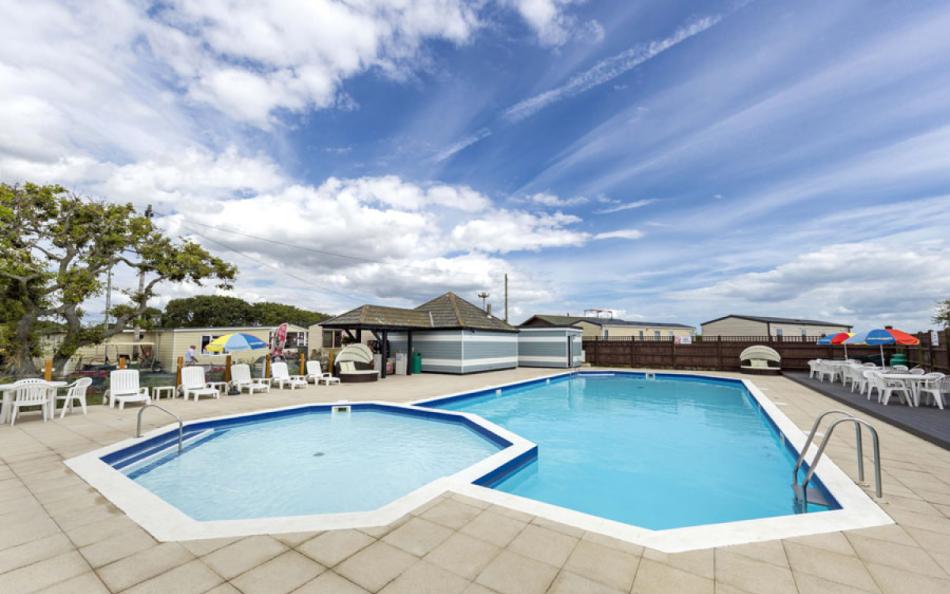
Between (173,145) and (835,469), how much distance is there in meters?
15.4

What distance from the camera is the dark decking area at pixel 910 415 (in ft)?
19.8

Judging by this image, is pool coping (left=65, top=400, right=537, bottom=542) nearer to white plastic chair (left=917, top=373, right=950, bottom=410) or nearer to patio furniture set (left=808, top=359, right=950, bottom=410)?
patio furniture set (left=808, top=359, right=950, bottom=410)

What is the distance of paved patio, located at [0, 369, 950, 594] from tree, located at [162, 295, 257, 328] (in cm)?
4994

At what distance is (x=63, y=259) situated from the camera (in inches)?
471

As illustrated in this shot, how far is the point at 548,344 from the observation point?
71.6 feet

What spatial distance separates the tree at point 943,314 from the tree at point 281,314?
5106 centimetres

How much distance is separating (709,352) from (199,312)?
172ft

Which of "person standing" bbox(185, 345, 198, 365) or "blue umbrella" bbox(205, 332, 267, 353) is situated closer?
"blue umbrella" bbox(205, 332, 267, 353)

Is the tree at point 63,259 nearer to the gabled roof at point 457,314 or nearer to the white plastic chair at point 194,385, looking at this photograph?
the white plastic chair at point 194,385

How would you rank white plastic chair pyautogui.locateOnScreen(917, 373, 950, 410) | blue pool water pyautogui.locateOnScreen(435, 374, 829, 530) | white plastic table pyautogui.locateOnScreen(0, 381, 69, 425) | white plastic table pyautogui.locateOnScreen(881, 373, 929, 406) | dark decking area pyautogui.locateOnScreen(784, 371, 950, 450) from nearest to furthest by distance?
blue pool water pyautogui.locateOnScreen(435, 374, 829, 530), dark decking area pyautogui.locateOnScreen(784, 371, 950, 450), white plastic table pyautogui.locateOnScreen(0, 381, 69, 425), white plastic chair pyautogui.locateOnScreen(917, 373, 950, 410), white plastic table pyautogui.locateOnScreen(881, 373, 929, 406)

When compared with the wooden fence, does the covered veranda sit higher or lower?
higher

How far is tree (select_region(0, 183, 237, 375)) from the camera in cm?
1097

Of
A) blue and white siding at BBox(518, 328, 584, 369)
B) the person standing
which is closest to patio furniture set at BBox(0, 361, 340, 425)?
the person standing

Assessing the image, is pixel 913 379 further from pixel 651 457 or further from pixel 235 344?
pixel 235 344
